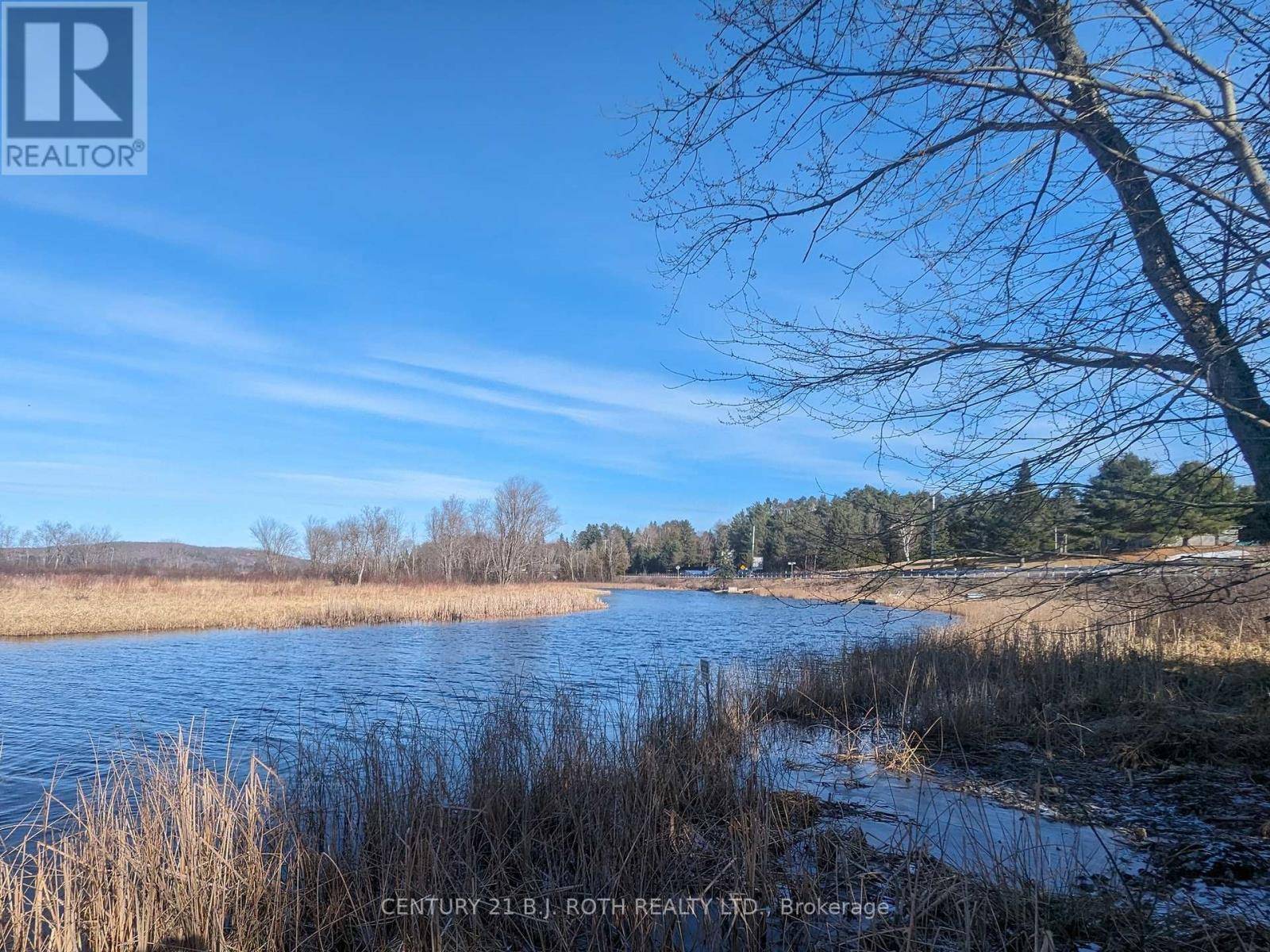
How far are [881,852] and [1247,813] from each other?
2508mm

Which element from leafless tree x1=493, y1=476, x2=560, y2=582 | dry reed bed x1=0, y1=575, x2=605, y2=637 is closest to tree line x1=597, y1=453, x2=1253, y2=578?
dry reed bed x1=0, y1=575, x2=605, y2=637

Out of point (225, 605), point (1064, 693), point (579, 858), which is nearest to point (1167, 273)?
point (579, 858)

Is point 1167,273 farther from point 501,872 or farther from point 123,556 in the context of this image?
point 123,556

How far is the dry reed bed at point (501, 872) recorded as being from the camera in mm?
2904

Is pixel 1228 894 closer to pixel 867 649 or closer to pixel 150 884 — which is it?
pixel 150 884

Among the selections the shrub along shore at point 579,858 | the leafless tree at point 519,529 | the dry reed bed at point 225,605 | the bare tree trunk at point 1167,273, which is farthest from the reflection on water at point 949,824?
the leafless tree at point 519,529

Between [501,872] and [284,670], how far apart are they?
12.6 meters

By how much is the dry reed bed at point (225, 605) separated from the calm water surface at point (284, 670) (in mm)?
1555

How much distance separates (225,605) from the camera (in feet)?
85.6

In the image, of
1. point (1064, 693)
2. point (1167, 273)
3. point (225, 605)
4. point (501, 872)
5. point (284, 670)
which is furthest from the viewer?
point (225, 605)

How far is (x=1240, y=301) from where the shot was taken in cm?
273

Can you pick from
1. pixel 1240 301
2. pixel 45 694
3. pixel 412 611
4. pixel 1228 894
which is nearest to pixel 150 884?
pixel 1228 894

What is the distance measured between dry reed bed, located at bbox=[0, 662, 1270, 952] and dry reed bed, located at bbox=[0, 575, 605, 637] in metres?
20.0

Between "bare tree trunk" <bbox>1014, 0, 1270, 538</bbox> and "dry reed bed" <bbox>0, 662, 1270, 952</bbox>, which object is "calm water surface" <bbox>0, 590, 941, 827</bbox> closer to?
"dry reed bed" <bbox>0, 662, 1270, 952</bbox>
